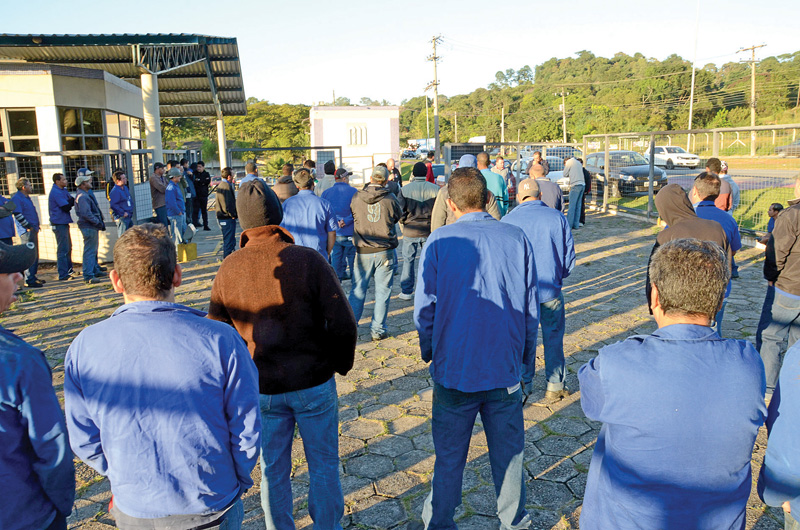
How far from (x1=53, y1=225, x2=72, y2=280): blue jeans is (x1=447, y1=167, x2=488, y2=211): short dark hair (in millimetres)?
9416

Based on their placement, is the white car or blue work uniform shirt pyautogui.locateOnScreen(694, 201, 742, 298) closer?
blue work uniform shirt pyautogui.locateOnScreen(694, 201, 742, 298)

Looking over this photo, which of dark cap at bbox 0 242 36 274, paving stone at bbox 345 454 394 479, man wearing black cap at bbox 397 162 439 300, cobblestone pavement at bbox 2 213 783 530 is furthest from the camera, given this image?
man wearing black cap at bbox 397 162 439 300

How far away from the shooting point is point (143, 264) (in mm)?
2012

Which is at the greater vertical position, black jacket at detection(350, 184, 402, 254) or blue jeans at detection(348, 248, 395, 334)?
black jacket at detection(350, 184, 402, 254)

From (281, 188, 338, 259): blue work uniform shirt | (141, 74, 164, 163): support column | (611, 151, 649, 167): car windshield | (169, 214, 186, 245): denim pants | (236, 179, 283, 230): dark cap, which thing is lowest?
(169, 214, 186, 245): denim pants

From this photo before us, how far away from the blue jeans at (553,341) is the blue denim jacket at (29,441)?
3.72 m

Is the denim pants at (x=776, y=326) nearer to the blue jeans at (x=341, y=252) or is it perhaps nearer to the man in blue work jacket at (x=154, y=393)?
the man in blue work jacket at (x=154, y=393)

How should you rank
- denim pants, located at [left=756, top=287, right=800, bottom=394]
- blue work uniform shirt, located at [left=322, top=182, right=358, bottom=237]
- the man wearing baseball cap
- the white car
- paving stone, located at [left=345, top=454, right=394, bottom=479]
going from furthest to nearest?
1. the white car
2. the man wearing baseball cap
3. blue work uniform shirt, located at [left=322, top=182, right=358, bottom=237]
4. denim pants, located at [left=756, top=287, right=800, bottom=394]
5. paving stone, located at [left=345, top=454, right=394, bottom=479]

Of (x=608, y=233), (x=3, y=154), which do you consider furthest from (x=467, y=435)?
(x=608, y=233)

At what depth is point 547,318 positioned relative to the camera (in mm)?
5059

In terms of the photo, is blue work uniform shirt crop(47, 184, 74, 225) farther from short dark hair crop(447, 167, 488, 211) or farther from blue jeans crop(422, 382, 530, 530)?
blue jeans crop(422, 382, 530, 530)

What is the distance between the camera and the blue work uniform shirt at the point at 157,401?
77.7 inches

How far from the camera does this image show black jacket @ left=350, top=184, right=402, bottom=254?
6.63 meters

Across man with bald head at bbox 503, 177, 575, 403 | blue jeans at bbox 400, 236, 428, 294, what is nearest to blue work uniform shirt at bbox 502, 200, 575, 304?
man with bald head at bbox 503, 177, 575, 403
